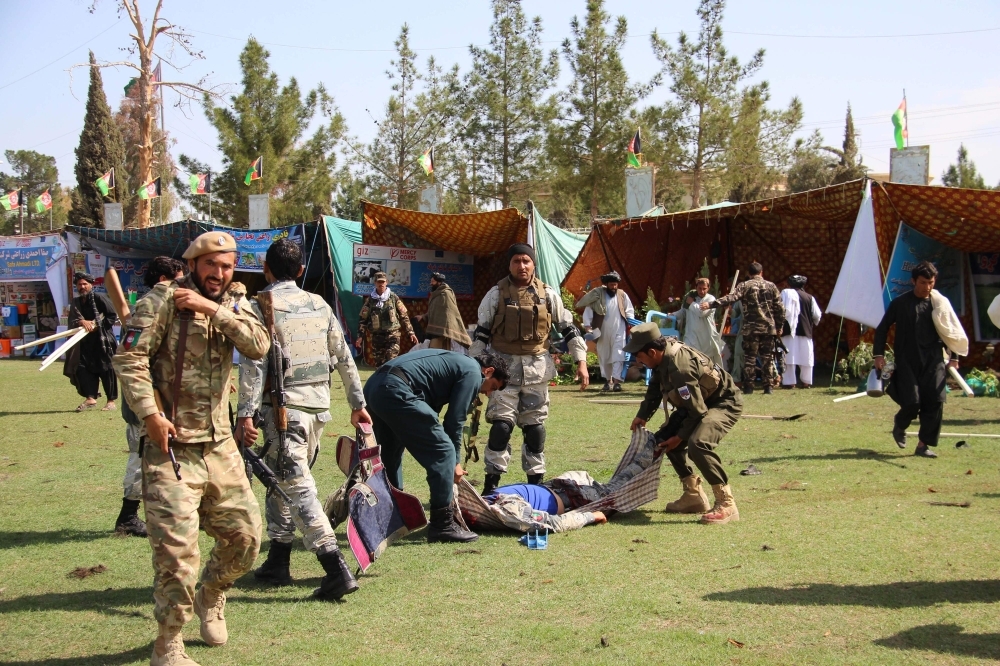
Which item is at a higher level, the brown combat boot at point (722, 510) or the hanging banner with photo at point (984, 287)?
the hanging banner with photo at point (984, 287)

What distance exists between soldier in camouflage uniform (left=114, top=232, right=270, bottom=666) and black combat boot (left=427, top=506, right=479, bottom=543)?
183cm

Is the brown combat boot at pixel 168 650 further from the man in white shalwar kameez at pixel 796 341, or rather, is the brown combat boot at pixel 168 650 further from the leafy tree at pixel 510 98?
the leafy tree at pixel 510 98

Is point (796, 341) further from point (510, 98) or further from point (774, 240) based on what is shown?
point (510, 98)

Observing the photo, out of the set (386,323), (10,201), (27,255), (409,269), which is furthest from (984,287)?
(10,201)

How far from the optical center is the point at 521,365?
22.1ft

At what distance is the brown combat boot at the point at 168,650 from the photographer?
11.3ft

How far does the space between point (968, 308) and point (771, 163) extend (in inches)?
643

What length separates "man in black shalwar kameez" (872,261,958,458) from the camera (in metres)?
8.05

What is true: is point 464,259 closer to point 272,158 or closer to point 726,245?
point 726,245

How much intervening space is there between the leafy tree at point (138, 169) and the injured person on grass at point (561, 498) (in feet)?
79.2

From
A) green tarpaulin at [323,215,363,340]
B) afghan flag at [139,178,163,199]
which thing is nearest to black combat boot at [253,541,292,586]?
green tarpaulin at [323,215,363,340]

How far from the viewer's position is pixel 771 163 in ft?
98.1

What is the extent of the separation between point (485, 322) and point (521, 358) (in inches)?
15.9

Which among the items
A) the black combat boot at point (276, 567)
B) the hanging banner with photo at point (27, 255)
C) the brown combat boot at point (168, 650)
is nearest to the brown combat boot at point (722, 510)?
the black combat boot at point (276, 567)
